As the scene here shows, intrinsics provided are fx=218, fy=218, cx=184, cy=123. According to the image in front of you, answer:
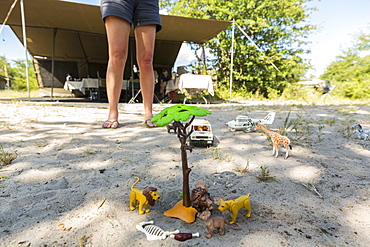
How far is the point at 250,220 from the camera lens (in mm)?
894

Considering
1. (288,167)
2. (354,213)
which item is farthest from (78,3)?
(354,213)

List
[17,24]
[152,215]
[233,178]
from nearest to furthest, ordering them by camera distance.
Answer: [152,215], [233,178], [17,24]

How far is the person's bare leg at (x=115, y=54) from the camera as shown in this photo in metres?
2.17

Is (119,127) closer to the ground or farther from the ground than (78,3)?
closer to the ground

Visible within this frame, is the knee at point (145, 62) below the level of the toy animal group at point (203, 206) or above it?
above

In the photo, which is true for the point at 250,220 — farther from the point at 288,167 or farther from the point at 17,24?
the point at 17,24

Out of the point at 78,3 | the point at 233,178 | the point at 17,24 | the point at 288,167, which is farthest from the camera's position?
the point at 17,24

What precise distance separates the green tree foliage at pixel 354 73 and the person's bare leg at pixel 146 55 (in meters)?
9.73

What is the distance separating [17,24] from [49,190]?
7926 millimetres

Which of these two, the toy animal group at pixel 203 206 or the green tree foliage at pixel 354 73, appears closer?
the toy animal group at pixel 203 206

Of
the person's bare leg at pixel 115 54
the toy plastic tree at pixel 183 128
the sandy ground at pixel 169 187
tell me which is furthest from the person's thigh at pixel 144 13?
the toy plastic tree at pixel 183 128

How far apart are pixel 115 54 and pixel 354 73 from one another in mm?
11737

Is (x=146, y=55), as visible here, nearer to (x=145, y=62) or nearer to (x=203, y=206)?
(x=145, y=62)

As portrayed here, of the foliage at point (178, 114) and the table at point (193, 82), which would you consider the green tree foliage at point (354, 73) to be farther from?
the foliage at point (178, 114)
